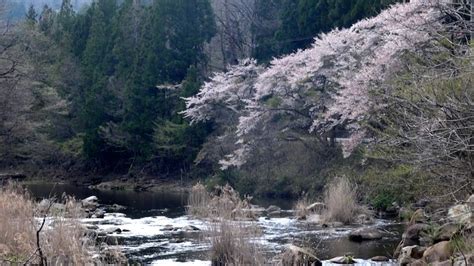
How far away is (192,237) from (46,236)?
17.3 ft

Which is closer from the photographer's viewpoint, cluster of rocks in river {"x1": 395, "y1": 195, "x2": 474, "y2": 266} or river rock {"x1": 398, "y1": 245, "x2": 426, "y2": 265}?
cluster of rocks in river {"x1": 395, "y1": 195, "x2": 474, "y2": 266}

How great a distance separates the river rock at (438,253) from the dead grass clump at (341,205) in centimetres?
657

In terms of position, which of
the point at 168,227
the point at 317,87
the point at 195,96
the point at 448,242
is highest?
the point at 195,96

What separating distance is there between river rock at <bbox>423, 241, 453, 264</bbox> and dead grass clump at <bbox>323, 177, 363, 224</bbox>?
259 inches

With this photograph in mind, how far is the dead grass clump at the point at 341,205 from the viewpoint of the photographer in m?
16.2

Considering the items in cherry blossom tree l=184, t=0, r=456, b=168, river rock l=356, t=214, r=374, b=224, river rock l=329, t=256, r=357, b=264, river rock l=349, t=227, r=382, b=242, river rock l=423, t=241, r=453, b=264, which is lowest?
river rock l=329, t=256, r=357, b=264

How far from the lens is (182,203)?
2344 centimetres

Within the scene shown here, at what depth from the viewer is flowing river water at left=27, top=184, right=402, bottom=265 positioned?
11891 millimetres

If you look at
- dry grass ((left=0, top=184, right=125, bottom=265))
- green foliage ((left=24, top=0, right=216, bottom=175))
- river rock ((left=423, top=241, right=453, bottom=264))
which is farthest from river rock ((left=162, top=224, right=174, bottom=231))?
green foliage ((left=24, top=0, right=216, bottom=175))

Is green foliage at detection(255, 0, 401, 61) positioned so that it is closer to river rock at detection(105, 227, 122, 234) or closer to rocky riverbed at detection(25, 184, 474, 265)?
rocky riverbed at detection(25, 184, 474, 265)

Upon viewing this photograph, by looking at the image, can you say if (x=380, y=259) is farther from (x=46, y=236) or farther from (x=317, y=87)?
(x=317, y=87)

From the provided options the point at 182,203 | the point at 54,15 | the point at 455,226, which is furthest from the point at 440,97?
the point at 54,15

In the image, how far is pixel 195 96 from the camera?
30.5m

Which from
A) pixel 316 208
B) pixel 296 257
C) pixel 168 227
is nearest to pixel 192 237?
pixel 168 227
